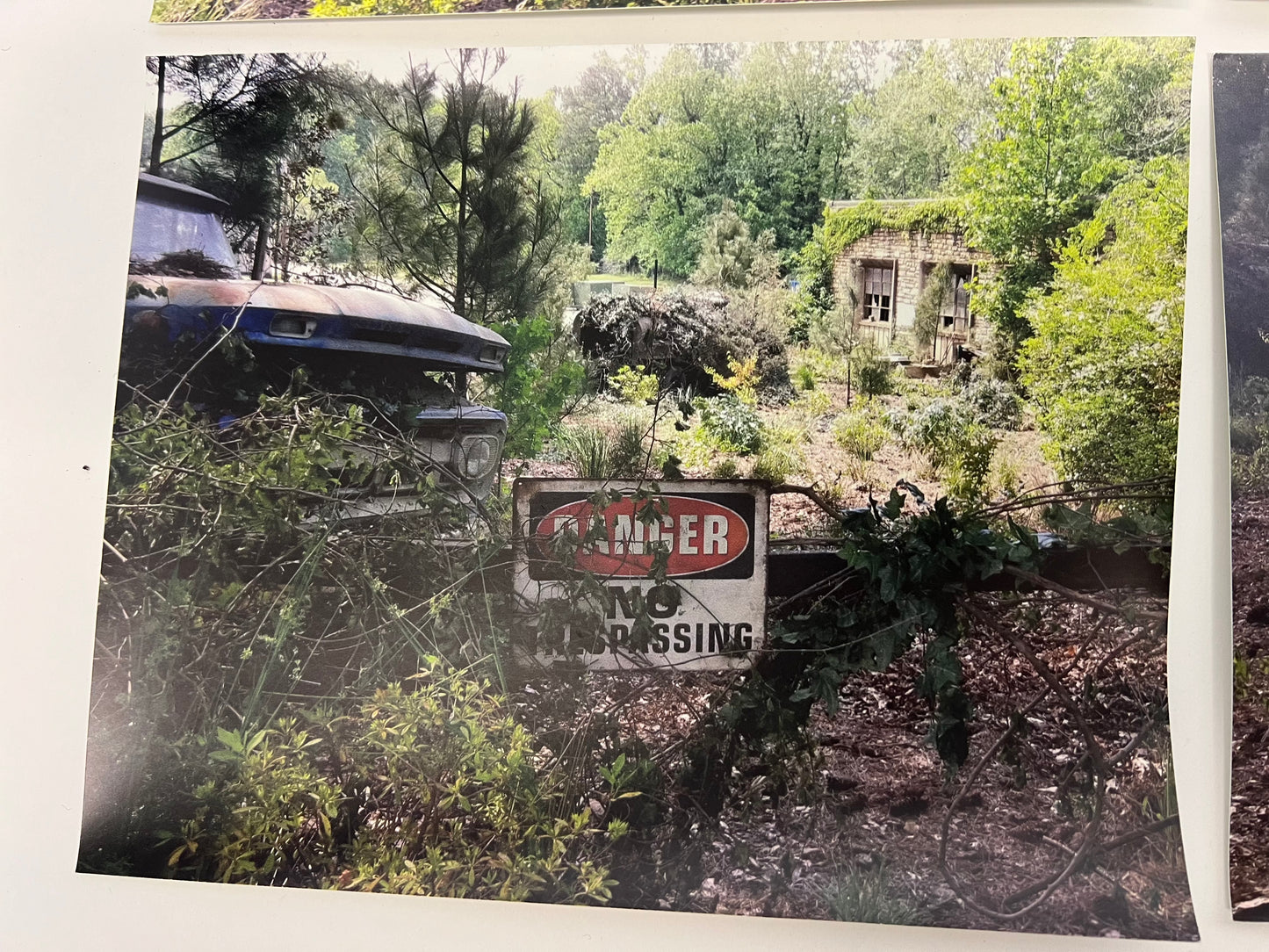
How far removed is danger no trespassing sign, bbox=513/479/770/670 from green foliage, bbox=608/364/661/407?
0.63ft

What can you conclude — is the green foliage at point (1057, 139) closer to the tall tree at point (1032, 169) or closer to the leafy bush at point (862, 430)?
the tall tree at point (1032, 169)

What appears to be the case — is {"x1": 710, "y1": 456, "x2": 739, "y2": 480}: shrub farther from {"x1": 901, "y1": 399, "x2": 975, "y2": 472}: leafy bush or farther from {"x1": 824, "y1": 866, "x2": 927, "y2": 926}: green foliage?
{"x1": 824, "y1": 866, "x2": 927, "y2": 926}: green foliage

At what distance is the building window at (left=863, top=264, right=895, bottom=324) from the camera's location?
5.89ft

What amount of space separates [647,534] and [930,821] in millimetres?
846

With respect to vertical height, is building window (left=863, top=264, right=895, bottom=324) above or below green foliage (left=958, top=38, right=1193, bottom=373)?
below

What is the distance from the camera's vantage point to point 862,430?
180cm

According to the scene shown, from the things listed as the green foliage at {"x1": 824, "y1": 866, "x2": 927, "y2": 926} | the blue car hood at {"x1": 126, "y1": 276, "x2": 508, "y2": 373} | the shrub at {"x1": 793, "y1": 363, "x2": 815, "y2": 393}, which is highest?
the blue car hood at {"x1": 126, "y1": 276, "x2": 508, "y2": 373}

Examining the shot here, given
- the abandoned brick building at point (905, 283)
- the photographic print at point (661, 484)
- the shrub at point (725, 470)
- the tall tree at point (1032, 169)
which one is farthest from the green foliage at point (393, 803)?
the tall tree at point (1032, 169)

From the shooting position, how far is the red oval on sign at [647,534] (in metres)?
1.81

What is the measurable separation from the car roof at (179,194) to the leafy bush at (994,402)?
5.64 feet

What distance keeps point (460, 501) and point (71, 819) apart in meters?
1.15

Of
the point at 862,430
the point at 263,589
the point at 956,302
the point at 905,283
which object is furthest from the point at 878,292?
the point at 263,589

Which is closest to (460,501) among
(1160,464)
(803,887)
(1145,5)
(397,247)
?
(397,247)

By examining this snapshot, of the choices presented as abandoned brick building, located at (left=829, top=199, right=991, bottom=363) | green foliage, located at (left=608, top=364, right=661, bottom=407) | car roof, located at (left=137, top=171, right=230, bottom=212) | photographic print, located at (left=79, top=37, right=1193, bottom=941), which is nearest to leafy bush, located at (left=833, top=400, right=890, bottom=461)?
photographic print, located at (left=79, top=37, right=1193, bottom=941)
